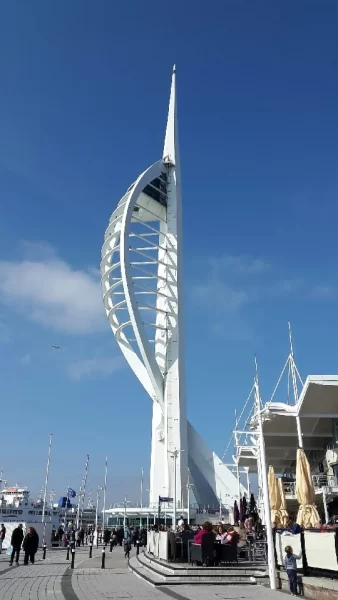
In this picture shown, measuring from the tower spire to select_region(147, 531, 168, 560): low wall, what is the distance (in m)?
40.4

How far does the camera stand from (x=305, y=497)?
65.7 feet

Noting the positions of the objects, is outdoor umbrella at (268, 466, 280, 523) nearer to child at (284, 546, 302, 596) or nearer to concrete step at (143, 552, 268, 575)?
concrete step at (143, 552, 268, 575)

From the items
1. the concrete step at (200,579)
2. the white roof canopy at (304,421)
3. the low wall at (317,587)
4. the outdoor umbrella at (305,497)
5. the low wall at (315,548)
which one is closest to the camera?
the low wall at (317,587)

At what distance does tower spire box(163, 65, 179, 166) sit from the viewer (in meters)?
53.2

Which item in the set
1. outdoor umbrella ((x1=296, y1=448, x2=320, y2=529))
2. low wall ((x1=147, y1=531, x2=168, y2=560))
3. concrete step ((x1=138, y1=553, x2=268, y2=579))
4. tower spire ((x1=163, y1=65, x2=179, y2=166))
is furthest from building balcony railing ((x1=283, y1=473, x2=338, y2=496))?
tower spire ((x1=163, y1=65, x2=179, y2=166))

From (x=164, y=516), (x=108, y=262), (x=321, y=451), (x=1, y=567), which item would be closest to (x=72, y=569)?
(x=1, y=567)

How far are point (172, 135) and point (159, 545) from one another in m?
44.5

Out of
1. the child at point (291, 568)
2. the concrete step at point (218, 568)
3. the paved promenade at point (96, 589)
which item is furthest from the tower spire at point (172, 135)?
the child at point (291, 568)

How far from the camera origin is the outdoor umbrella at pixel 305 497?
64.7 ft

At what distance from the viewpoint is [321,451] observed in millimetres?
33312

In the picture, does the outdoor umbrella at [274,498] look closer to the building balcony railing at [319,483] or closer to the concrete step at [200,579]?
the building balcony railing at [319,483]

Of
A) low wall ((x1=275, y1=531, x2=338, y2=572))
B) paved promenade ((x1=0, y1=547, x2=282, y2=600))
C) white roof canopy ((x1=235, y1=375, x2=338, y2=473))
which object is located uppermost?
white roof canopy ((x1=235, y1=375, x2=338, y2=473))

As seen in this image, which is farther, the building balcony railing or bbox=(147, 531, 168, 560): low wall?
the building balcony railing

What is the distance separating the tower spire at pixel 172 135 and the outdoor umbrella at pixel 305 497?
38286 mm
